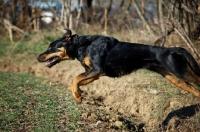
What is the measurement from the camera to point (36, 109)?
5.57 metres

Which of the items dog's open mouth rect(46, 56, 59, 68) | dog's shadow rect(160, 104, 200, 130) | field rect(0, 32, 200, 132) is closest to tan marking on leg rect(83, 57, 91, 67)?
dog's open mouth rect(46, 56, 59, 68)

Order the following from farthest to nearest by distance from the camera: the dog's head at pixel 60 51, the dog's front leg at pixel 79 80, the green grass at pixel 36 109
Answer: the dog's head at pixel 60 51 → the dog's front leg at pixel 79 80 → the green grass at pixel 36 109

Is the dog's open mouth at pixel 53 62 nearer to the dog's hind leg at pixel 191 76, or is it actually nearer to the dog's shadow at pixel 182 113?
the dog's shadow at pixel 182 113

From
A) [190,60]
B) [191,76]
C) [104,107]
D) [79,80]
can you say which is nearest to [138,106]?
[104,107]

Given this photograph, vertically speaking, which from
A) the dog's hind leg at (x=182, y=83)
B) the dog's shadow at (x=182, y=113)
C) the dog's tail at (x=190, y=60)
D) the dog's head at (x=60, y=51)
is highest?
the dog's head at (x=60, y=51)

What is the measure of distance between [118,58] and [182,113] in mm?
1778

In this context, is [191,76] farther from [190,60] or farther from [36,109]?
[36,109]

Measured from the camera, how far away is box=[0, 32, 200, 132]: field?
5.09 m

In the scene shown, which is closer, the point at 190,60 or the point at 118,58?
the point at 190,60

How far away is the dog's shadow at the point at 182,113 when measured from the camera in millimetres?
5978

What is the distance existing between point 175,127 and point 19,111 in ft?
9.97

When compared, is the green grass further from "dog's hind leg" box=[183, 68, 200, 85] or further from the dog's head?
"dog's hind leg" box=[183, 68, 200, 85]

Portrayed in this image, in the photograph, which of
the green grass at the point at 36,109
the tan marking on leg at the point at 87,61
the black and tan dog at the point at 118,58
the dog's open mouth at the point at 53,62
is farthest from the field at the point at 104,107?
the tan marking on leg at the point at 87,61

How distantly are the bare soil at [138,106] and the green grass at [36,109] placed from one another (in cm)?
31
